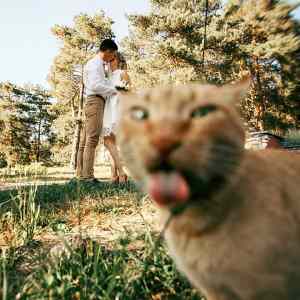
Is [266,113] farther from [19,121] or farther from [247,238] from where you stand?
[19,121]

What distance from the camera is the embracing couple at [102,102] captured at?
6.29 m

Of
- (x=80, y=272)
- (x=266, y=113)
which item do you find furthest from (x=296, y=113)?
(x=80, y=272)

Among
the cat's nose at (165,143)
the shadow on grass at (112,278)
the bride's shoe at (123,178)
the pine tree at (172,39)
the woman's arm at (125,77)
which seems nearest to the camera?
the cat's nose at (165,143)

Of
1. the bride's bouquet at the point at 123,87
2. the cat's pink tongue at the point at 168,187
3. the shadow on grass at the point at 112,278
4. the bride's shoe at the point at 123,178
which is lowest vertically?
the shadow on grass at the point at 112,278

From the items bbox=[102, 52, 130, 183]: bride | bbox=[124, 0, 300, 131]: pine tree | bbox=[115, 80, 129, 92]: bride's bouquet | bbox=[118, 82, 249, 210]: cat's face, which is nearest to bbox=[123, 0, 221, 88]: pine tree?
bbox=[124, 0, 300, 131]: pine tree

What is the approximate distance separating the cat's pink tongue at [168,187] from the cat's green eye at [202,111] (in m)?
0.27

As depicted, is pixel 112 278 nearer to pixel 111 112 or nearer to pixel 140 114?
pixel 140 114

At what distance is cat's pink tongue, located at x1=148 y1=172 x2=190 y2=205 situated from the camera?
3.58ft

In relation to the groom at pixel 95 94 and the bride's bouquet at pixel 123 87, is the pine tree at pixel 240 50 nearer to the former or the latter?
the groom at pixel 95 94

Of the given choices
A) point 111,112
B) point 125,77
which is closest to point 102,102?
point 111,112

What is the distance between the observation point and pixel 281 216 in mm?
1372

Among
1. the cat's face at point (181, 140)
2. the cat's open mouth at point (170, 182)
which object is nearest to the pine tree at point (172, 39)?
the cat's face at point (181, 140)

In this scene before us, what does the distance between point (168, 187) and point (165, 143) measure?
132 millimetres

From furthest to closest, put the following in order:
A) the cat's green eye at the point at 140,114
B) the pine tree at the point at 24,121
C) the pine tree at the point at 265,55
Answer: the pine tree at the point at 24,121, the pine tree at the point at 265,55, the cat's green eye at the point at 140,114
